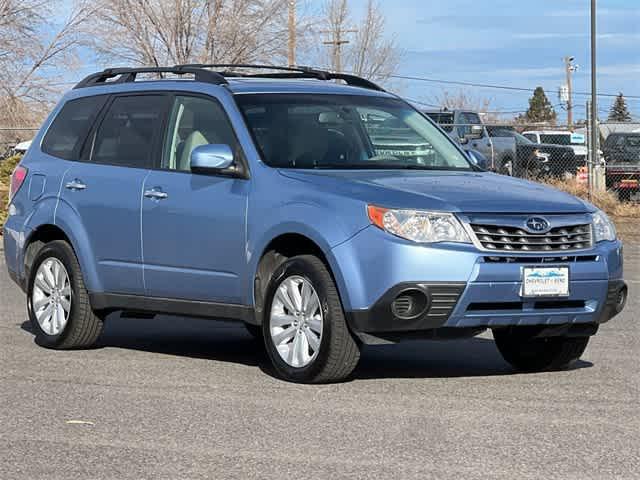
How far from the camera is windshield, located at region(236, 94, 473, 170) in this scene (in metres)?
8.97

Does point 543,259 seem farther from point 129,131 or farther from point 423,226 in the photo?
point 129,131

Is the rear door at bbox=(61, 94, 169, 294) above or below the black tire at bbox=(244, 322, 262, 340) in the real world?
above

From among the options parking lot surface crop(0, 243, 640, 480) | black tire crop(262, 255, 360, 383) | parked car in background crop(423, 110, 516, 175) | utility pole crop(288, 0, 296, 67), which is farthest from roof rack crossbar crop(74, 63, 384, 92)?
utility pole crop(288, 0, 296, 67)

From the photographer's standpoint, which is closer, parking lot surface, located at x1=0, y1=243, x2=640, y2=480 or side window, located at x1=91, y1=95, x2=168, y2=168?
parking lot surface, located at x1=0, y1=243, x2=640, y2=480

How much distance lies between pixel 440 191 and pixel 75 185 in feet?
9.54

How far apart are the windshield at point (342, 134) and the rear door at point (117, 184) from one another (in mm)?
853

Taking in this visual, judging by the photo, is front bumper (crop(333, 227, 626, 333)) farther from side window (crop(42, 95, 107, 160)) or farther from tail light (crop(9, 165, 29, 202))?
tail light (crop(9, 165, 29, 202))

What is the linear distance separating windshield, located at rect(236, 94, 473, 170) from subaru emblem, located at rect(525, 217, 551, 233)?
1.20 m

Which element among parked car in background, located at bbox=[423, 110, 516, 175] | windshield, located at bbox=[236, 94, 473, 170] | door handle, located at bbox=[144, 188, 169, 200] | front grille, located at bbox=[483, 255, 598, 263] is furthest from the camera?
parked car in background, located at bbox=[423, 110, 516, 175]

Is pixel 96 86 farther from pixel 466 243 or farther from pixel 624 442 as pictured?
pixel 624 442

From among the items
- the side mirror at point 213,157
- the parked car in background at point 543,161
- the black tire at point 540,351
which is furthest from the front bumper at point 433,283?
the parked car in background at point 543,161

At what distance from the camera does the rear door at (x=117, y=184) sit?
9492 mm

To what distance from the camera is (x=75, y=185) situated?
9.95 meters

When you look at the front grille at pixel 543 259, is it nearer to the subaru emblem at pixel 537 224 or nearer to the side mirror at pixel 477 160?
the subaru emblem at pixel 537 224
